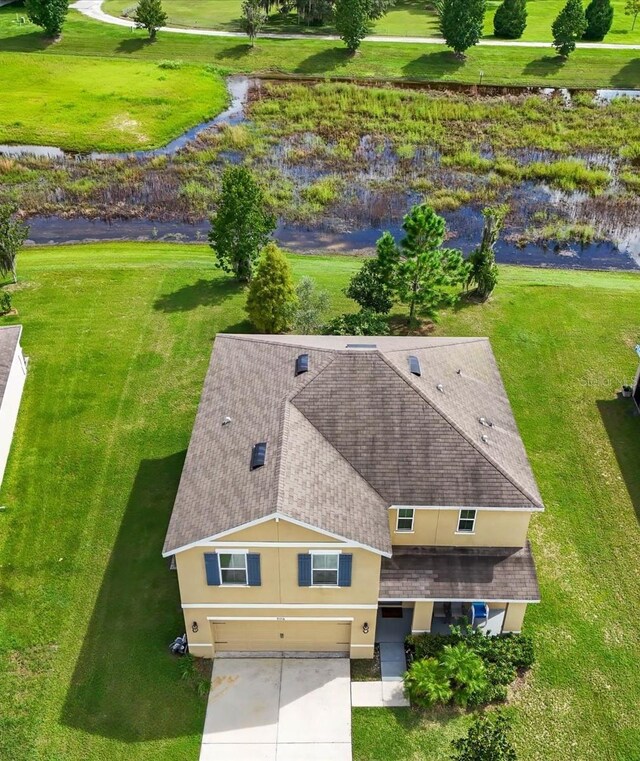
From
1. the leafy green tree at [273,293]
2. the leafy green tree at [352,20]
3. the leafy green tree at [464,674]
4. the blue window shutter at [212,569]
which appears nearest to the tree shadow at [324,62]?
the leafy green tree at [352,20]

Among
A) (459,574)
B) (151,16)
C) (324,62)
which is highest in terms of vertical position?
(151,16)

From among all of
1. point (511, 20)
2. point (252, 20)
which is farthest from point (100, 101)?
point (511, 20)

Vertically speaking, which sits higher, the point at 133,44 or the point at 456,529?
the point at 133,44

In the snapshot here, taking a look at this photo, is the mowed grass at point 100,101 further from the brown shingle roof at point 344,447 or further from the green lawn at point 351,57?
the brown shingle roof at point 344,447

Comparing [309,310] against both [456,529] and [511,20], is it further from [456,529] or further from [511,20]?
[511,20]

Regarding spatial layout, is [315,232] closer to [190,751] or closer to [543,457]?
[543,457]

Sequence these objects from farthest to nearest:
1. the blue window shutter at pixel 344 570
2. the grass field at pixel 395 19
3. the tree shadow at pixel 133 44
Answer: the grass field at pixel 395 19
the tree shadow at pixel 133 44
the blue window shutter at pixel 344 570
